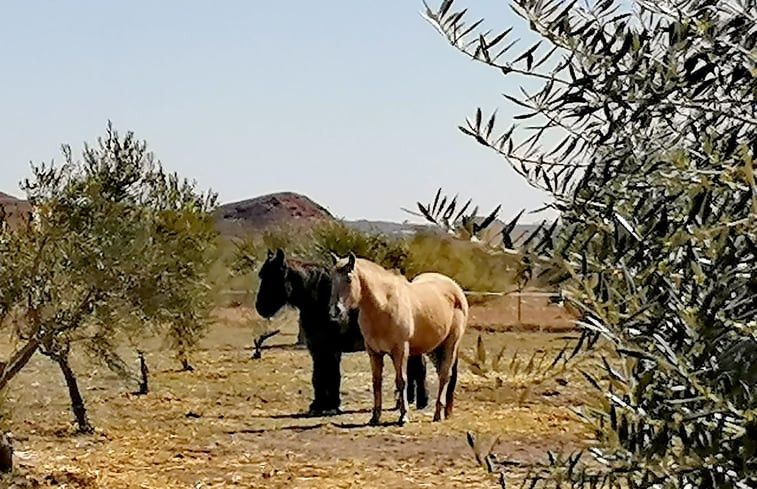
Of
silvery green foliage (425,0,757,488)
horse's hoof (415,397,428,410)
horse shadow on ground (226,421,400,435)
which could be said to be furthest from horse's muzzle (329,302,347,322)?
silvery green foliage (425,0,757,488)

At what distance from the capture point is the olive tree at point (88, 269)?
360 inches

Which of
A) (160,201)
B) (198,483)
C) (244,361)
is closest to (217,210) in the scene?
(244,361)

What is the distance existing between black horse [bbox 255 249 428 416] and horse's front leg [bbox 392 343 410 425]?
39.5 inches

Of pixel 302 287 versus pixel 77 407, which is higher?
pixel 302 287

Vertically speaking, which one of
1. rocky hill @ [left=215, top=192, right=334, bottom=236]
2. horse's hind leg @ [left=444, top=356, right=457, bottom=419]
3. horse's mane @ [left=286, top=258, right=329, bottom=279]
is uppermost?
rocky hill @ [left=215, top=192, right=334, bottom=236]

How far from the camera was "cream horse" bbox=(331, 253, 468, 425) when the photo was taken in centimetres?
A: 991

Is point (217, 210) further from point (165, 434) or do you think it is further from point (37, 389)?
point (165, 434)

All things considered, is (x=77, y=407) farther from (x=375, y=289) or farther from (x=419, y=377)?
(x=419, y=377)

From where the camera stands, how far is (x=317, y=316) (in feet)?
37.4

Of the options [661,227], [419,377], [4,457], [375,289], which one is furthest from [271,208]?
[661,227]

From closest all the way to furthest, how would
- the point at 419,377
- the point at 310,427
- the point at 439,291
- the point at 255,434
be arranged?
the point at 255,434 → the point at 310,427 → the point at 439,291 → the point at 419,377

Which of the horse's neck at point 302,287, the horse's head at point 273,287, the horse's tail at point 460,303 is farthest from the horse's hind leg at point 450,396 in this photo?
the horse's head at point 273,287

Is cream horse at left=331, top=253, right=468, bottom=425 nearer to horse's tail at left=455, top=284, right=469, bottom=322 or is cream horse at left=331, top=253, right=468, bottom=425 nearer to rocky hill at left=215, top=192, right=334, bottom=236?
horse's tail at left=455, top=284, right=469, bottom=322

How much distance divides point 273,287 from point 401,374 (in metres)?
1.60
